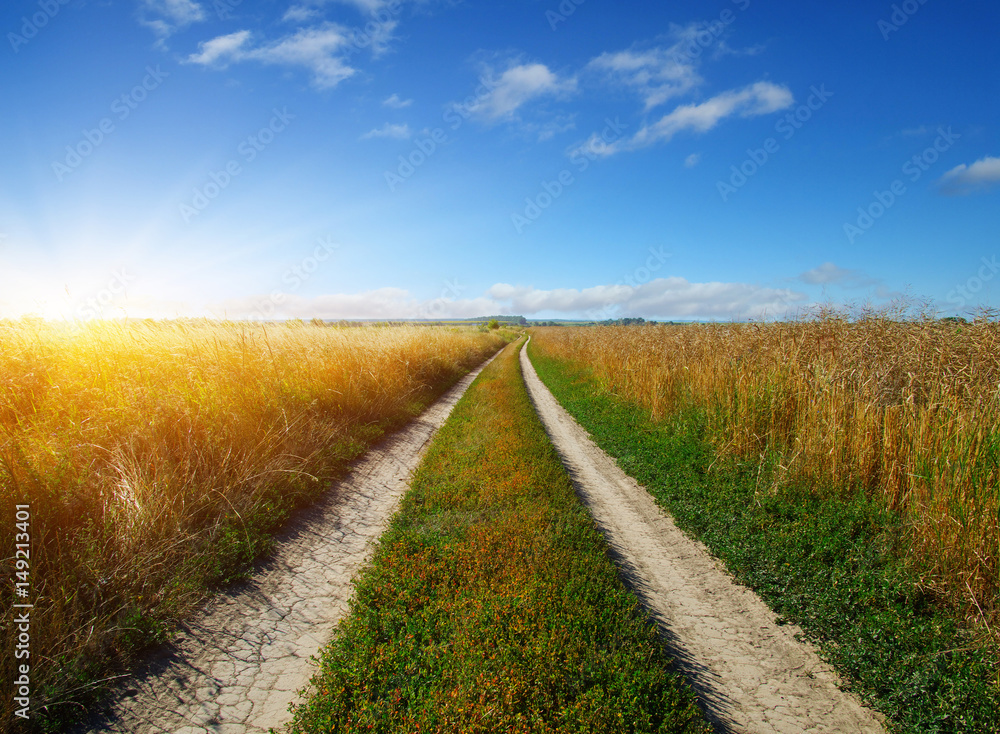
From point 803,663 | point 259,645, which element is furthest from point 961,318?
point 259,645

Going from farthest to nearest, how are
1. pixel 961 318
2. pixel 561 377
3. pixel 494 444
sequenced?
1. pixel 561 377
2. pixel 494 444
3. pixel 961 318

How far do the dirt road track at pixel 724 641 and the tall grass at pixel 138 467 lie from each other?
13.7 feet

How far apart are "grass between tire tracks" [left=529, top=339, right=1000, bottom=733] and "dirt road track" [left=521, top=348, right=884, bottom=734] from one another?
0.19m

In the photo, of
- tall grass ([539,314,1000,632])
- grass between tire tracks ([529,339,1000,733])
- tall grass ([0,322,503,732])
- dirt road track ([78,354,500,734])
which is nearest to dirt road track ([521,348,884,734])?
grass between tire tracks ([529,339,1000,733])

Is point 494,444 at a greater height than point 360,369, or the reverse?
point 360,369

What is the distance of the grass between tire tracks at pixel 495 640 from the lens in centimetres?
281

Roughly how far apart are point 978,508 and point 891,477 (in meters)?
1.12

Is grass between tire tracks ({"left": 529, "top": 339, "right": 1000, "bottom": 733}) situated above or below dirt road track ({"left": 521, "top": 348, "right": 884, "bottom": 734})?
above

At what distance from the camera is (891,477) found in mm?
5223

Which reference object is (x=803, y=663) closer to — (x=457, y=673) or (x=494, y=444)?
(x=457, y=673)

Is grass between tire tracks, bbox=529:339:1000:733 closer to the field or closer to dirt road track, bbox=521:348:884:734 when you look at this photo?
the field

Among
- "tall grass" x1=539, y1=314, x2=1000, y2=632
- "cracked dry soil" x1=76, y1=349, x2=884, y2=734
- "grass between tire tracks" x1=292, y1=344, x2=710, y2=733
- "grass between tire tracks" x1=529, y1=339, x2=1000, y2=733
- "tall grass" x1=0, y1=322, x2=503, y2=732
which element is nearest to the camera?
"grass between tire tracks" x1=292, y1=344, x2=710, y2=733

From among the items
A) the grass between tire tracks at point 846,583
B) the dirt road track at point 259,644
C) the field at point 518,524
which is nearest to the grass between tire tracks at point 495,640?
the field at point 518,524

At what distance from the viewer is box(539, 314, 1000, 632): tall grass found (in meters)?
4.07
